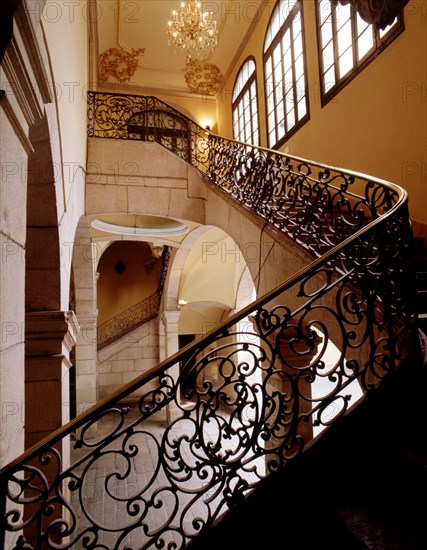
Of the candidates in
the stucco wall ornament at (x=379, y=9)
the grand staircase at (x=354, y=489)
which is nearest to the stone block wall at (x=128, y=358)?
the grand staircase at (x=354, y=489)

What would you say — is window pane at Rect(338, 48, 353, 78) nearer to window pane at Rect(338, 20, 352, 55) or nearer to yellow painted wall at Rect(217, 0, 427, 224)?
window pane at Rect(338, 20, 352, 55)

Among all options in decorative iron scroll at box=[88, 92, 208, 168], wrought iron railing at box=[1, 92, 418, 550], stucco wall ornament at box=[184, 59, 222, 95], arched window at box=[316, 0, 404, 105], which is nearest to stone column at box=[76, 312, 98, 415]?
wrought iron railing at box=[1, 92, 418, 550]

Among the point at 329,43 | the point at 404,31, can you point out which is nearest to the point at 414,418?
the point at 404,31

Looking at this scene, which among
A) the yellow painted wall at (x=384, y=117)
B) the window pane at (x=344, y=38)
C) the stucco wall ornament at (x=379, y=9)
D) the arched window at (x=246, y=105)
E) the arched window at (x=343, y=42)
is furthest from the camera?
the arched window at (x=246, y=105)

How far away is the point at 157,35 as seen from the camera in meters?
10.4

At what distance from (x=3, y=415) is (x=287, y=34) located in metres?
8.93

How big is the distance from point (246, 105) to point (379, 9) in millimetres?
7279

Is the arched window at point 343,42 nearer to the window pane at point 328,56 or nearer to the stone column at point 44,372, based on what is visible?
the window pane at point 328,56

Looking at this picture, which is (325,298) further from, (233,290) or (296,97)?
(233,290)

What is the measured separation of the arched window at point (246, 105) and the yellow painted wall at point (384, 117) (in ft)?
9.29

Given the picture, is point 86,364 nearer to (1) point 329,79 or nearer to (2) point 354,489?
(1) point 329,79

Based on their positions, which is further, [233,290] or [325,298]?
[233,290]

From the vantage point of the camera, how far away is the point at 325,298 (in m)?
3.46

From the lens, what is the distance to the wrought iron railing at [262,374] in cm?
203
